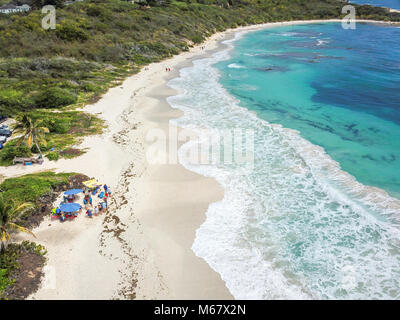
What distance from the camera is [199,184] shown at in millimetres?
24641

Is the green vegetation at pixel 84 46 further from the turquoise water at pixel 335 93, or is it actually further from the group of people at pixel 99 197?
the group of people at pixel 99 197

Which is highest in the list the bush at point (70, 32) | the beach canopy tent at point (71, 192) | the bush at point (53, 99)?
the bush at point (70, 32)

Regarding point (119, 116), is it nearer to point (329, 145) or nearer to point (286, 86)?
point (329, 145)

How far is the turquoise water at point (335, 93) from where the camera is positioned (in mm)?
29578

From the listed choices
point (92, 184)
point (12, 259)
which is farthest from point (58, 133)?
point (12, 259)

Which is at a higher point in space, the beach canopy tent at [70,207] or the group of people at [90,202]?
the beach canopy tent at [70,207]

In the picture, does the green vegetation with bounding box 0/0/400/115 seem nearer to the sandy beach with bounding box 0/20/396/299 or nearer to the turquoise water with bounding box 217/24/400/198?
the sandy beach with bounding box 0/20/396/299

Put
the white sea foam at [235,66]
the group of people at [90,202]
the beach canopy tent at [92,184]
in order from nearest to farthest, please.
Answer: the group of people at [90,202]
the beach canopy tent at [92,184]
the white sea foam at [235,66]

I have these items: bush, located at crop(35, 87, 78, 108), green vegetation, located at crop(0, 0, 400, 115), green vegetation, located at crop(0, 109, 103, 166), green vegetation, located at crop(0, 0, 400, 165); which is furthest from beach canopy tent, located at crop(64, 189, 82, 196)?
bush, located at crop(35, 87, 78, 108)

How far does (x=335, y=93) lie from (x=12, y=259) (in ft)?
168

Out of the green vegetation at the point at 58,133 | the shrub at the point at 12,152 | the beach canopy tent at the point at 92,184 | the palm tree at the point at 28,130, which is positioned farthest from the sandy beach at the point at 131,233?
the palm tree at the point at 28,130

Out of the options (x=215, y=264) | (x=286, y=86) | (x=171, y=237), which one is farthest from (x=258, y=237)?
(x=286, y=86)

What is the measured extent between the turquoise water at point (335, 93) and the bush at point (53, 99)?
27.1m

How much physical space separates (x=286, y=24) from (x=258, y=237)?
151 meters
